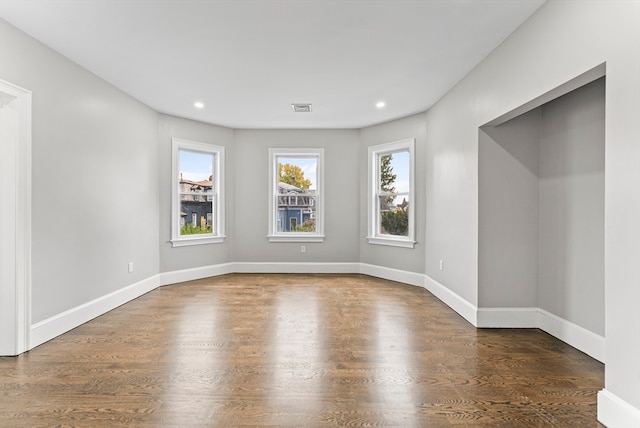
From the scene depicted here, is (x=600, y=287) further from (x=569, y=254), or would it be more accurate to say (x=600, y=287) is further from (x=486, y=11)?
(x=486, y=11)

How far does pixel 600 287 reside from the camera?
2742mm

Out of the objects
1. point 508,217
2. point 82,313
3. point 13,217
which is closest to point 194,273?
point 82,313

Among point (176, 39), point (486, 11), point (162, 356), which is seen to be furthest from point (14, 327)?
point (486, 11)

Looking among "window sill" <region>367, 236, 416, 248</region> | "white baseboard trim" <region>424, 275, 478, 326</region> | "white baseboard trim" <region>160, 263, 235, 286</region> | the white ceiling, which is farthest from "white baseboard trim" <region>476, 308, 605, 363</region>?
"white baseboard trim" <region>160, 263, 235, 286</region>

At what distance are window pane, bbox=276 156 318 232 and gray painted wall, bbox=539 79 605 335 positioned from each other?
12.4 ft

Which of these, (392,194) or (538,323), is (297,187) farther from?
(538,323)

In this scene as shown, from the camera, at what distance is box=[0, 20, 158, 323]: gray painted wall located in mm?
3059

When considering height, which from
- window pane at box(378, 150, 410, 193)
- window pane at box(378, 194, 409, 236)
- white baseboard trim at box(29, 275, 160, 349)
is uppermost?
window pane at box(378, 150, 410, 193)

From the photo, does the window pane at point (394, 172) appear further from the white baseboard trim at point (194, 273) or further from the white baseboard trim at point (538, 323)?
the white baseboard trim at point (194, 273)

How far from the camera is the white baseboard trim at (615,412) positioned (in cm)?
177

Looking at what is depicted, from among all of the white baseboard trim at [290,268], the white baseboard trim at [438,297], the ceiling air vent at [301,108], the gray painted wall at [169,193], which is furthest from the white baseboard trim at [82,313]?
the ceiling air vent at [301,108]

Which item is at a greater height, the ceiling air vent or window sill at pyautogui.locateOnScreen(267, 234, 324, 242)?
the ceiling air vent

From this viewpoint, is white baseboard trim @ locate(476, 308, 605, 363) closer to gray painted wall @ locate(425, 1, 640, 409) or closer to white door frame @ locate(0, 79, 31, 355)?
gray painted wall @ locate(425, 1, 640, 409)

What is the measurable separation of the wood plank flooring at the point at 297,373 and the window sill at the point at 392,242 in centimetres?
155
